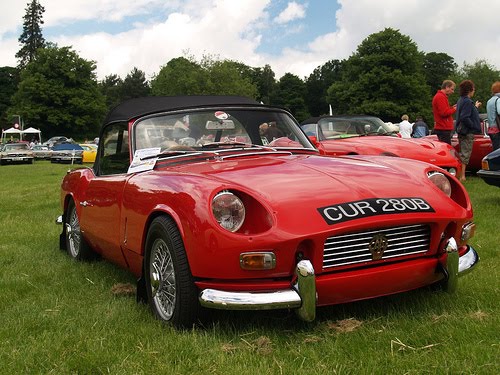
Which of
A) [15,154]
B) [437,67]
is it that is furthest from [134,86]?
[15,154]

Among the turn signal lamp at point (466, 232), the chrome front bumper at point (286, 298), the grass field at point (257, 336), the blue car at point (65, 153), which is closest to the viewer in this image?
the grass field at point (257, 336)

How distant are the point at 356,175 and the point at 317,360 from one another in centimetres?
114

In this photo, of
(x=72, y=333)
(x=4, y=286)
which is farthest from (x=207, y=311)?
(x=4, y=286)

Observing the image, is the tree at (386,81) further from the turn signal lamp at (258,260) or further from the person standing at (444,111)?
the turn signal lamp at (258,260)

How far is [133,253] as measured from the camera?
3607 mm

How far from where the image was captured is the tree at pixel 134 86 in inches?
4087

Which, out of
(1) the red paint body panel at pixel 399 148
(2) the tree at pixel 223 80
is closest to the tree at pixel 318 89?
(2) the tree at pixel 223 80

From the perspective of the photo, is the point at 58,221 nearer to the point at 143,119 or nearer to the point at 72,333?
the point at 143,119

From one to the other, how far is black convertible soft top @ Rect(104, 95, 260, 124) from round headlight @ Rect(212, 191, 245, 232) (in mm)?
1465

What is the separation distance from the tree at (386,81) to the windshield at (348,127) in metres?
45.8

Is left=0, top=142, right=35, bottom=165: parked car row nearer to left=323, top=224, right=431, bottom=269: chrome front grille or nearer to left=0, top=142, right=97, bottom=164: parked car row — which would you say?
left=0, top=142, right=97, bottom=164: parked car row

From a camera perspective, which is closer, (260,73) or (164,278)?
(164,278)

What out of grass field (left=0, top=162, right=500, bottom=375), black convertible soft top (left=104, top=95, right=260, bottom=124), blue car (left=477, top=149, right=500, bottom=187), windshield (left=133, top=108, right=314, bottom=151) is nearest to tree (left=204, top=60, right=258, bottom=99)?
blue car (left=477, top=149, right=500, bottom=187)

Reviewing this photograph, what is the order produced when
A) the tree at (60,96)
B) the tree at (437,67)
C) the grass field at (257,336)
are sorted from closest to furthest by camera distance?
the grass field at (257,336) < the tree at (60,96) < the tree at (437,67)
